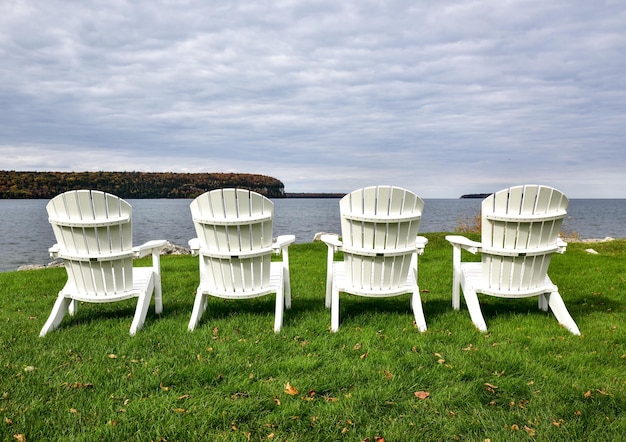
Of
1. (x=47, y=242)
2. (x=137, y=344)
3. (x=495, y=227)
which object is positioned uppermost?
(x=495, y=227)

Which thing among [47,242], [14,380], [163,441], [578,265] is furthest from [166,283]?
[47,242]

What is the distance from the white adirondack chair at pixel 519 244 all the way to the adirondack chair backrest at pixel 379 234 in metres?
0.79

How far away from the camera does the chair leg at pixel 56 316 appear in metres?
4.99

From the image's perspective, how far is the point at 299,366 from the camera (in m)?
3.88

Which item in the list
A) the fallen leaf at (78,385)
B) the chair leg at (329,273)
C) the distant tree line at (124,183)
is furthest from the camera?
the distant tree line at (124,183)

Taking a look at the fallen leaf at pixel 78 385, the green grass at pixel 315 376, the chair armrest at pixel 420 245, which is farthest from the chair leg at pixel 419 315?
the fallen leaf at pixel 78 385

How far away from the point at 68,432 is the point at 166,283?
519 cm

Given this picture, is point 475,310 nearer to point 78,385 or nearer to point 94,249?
point 78,385

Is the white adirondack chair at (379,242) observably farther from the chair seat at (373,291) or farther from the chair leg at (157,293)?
the chair leg at (157,293)

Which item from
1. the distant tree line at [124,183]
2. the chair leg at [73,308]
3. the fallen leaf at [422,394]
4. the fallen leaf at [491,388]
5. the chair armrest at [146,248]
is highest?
the chair armrest at [146,248]

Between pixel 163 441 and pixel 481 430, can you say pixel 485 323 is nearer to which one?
pixel 481 430

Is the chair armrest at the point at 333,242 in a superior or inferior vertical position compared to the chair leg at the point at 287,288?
superior

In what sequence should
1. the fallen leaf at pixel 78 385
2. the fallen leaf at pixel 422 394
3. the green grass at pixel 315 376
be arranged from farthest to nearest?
the fallen leaf at pixel 78 385 → the fallen leaf at pixel 422 394 → the green grass at pixel 315 376

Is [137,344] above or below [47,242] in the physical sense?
above
